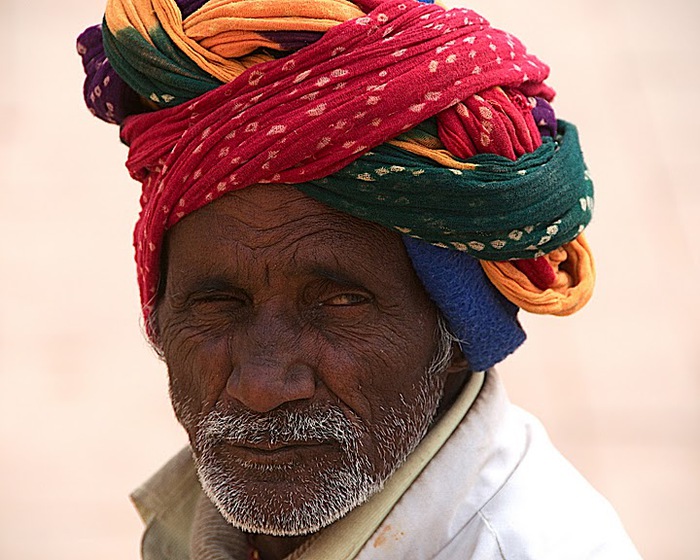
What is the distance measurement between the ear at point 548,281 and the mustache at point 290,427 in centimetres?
43

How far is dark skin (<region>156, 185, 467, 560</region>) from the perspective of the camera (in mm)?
2082

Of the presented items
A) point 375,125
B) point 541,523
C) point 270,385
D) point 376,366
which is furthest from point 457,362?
point 375,125

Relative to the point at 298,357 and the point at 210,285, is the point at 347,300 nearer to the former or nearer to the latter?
the point at 298,357

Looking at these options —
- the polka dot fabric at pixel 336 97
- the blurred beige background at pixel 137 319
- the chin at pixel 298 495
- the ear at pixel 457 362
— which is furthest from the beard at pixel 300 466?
the blurred beige background at pixel 137 319

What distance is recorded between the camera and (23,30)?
8.44m

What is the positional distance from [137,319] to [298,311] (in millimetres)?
4319

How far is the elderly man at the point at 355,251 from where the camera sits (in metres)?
2.03

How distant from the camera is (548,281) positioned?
7.32 feet

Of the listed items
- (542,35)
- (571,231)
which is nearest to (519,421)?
(571,231)

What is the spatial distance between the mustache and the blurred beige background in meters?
3.13

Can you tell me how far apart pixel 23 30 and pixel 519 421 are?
7.09 meters

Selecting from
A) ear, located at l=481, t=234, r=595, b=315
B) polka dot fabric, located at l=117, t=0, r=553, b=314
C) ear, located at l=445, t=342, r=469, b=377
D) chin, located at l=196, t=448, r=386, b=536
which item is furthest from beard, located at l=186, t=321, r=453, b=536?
polka dot fabric, located at l=117, t=0, r=553, b=314

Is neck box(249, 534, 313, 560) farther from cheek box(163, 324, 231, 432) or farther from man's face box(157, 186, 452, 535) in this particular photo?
cheek box(163, 324, 231, 432)

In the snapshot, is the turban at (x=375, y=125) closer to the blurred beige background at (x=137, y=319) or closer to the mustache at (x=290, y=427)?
the mustache at (x=290, y=427)
